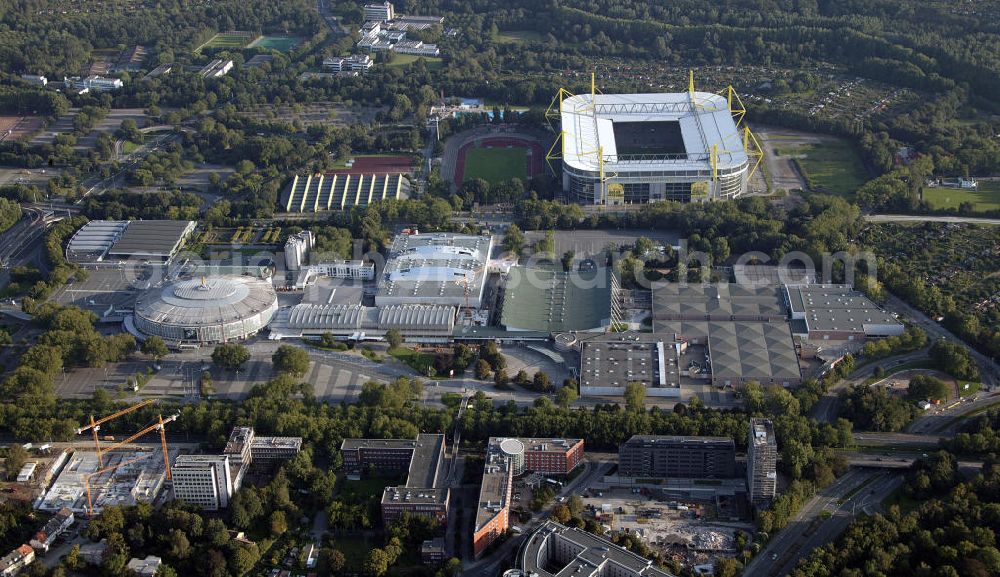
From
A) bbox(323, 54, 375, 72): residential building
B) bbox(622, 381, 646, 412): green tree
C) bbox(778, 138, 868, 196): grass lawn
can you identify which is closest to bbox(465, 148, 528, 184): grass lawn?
bbox(778, 138, 868, 196): grass lawn

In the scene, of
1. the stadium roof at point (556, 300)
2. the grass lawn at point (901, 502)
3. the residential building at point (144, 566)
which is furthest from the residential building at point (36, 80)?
the grass lawn at point (901, 502)

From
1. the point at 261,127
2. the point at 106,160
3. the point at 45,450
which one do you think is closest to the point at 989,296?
the point at 45,450

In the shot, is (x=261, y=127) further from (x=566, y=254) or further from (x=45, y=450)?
(x=45, y=450)

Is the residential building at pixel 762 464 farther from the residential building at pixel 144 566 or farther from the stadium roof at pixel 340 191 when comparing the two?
the stadium roof at pixel 340 191

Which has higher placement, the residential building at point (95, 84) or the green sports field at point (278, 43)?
the residential building at point (95, 84)

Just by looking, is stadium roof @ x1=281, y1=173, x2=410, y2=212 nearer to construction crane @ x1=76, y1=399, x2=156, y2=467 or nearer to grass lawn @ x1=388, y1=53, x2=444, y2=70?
construction crane @ x1=76, y1=399, x2=156, y2=467

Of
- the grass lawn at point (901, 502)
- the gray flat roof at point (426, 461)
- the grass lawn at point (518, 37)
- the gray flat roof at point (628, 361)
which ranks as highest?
the gray flat roof at point (426, 461)
